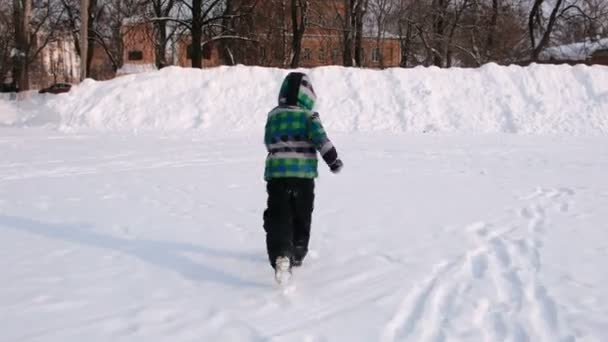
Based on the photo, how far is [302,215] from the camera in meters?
3.74

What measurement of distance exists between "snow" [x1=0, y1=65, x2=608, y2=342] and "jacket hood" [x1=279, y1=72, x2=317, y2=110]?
1.29 metres

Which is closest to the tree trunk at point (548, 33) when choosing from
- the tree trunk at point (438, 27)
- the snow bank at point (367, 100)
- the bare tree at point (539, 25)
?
the bare tree at point (539, 25)

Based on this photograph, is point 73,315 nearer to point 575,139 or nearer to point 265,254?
point 265,254

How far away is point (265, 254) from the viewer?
4.27 metres

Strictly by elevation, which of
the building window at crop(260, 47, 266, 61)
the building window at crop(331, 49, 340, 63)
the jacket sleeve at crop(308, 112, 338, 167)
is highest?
the building window at crop(331, 49, 340, 63)

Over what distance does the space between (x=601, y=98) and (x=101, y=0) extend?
93.2ft

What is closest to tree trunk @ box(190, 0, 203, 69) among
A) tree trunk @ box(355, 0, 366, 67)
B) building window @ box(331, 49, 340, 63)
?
tree trunk @ box(355, 0, 366, 67)

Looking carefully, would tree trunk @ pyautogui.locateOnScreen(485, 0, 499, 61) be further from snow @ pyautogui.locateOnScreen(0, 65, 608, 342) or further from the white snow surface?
the white snow surface

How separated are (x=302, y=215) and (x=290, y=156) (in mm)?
479

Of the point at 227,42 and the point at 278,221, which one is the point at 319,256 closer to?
the point at 278,221

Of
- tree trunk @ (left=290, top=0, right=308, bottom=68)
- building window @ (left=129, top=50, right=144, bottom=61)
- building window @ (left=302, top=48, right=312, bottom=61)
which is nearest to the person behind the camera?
tree trunk @ (left=290, top=0, right=308, bottom=68)

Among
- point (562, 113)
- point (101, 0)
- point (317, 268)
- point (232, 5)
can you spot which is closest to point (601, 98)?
point (562, 113)

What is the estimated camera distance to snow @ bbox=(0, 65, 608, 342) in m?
3.02

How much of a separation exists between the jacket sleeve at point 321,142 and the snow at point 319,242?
92 cm
